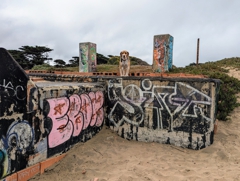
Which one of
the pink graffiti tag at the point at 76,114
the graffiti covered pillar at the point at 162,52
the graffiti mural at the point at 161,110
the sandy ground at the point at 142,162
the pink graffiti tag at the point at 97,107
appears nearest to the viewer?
the sandy ground at the point at 142,162

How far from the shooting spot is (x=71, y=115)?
4.96 metres

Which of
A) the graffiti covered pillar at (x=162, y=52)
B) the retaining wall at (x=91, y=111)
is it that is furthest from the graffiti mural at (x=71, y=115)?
the graffiti covered pillar at (x=162, y=52)

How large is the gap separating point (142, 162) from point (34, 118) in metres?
2.58

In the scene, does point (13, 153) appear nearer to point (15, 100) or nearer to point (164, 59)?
point (15, 100)

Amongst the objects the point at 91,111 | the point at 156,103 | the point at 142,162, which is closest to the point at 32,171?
the point at 91,111

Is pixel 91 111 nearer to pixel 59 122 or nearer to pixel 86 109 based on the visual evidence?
pixel 86 109

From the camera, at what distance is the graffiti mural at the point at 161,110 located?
5.39 meters

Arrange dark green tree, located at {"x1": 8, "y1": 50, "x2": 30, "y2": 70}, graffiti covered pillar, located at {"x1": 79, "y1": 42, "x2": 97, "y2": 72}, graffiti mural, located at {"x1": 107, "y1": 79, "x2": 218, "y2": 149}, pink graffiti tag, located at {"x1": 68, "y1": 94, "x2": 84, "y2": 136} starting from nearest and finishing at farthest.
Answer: pink graffiti tag, located at {"x1": 68, "y1": 94, "x2": 84, "y2": 136}
graffiti mural, located at {"x1": 107, "y1": 79, "x2": 218, "y2": 149}
graffiti covered pillar, located at {"x1": 79, "y1": 42, "x2": 97, "y2": 72}
dark green tree, located at {"x1": 8, "y1": 50, "x2": 30, "y2": 70}

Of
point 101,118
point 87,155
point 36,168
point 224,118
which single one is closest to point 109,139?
point 101,118

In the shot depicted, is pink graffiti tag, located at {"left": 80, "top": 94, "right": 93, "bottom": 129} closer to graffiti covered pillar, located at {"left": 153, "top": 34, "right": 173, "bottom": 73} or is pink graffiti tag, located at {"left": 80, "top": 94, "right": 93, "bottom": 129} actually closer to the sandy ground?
the sandy ground

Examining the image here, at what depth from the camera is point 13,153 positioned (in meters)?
3.61

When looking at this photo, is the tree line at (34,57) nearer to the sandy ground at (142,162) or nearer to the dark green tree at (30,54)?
the dark green tree at (30,54)

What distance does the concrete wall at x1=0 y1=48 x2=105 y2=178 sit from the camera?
3.47 metres

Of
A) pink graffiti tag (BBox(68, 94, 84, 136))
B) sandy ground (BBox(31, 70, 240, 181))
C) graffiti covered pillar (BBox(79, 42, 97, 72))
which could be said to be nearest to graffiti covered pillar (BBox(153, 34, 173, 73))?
graffiti covered pillar (BBox(79, 42, 97, 72))
